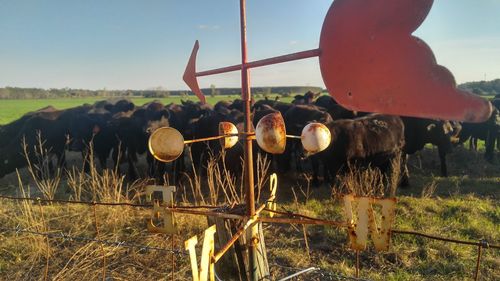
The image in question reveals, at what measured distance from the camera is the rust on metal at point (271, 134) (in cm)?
152

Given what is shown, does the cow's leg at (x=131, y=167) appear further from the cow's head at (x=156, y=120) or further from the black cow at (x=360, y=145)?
the black cow at (x=360, y=145)

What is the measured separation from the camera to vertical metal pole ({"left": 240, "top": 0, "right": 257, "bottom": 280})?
5.21 ft

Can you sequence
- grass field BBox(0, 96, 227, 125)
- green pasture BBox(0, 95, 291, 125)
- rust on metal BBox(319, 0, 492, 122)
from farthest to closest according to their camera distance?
grass field BBox(0, 96, 227, 125), green pasture BBox(0, 95, 291, 125), rust on metal BBox(319, 0, 492, 122)

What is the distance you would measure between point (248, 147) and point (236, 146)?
5.61 metres

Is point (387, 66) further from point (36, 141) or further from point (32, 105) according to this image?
point (32, 105)

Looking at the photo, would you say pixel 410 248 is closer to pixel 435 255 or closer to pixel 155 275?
pixel 435 255

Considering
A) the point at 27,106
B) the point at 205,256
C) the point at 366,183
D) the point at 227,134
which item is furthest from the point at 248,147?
the point at 27,106

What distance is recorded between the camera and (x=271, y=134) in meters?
1.52

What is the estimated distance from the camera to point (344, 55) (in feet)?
4.30

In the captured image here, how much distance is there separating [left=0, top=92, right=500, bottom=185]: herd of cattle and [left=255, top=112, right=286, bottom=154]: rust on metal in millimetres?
5255

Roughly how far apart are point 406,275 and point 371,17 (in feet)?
10.8

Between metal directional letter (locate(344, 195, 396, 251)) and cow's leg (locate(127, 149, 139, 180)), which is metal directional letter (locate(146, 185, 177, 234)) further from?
cow's leg (locate(127, 149, 139, 180))

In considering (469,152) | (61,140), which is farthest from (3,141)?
(469,152)

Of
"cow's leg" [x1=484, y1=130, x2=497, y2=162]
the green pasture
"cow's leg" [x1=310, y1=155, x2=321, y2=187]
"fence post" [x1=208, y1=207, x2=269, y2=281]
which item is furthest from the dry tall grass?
the green pasture
